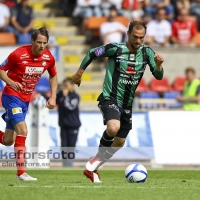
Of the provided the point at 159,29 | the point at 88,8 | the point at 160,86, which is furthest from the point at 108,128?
the point at 88,8

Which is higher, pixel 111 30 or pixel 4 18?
pixel 4 18

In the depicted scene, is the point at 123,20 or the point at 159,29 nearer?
the point at 159,29

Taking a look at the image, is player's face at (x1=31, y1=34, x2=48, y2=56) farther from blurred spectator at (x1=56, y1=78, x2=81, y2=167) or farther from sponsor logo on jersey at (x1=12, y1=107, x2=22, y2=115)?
blurred spectator at (x1=56, y1=78, x2=81, y2=167)

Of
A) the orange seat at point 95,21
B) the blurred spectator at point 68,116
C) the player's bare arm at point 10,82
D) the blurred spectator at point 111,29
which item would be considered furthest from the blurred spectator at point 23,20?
the player's bare arm at point 10,82

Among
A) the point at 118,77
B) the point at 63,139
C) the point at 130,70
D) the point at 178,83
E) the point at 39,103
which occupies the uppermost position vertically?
the point at 130,70

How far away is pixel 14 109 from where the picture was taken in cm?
1169

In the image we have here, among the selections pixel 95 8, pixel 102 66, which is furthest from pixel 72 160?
pixel 95 8

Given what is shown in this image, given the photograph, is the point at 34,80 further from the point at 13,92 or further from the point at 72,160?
the point at 72,160

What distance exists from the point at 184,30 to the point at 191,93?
4623 millimetres

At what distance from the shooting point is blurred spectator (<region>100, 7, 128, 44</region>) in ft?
75.1

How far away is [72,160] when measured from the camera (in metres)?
18.2

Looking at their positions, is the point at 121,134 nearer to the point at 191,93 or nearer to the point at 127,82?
the point at 127,82

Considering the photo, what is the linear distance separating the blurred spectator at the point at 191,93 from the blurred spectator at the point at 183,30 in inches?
172

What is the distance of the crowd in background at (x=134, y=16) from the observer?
22781mm
